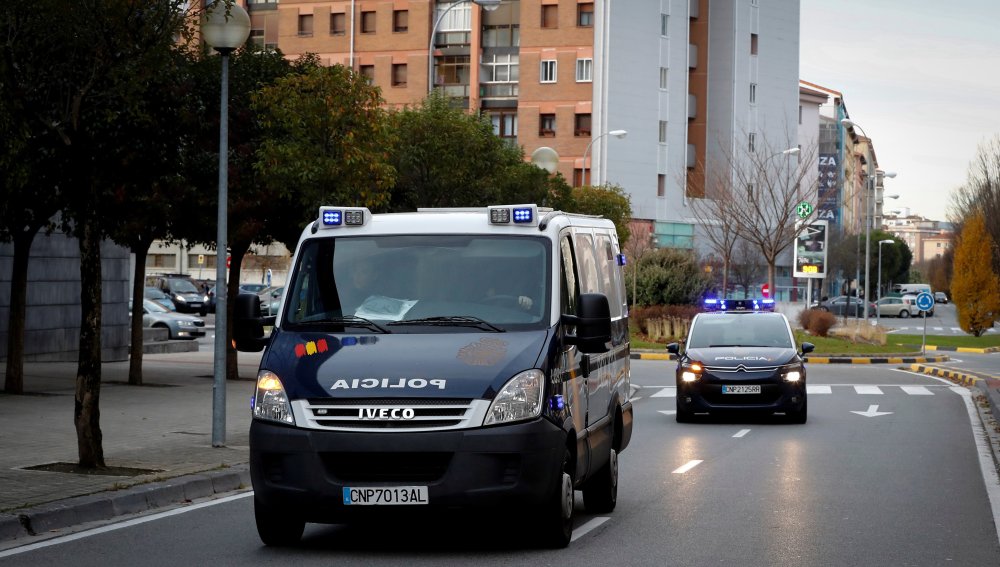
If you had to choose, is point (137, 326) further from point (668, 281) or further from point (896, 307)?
point (896, 307)

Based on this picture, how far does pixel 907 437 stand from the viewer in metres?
18.8

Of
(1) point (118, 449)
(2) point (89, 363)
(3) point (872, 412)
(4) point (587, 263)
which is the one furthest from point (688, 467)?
(3) point (872, 412)

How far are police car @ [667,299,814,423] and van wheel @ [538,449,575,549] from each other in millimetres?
11464

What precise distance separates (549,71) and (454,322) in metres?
69.6

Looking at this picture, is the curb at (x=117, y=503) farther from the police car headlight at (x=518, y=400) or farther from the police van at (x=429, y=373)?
the police car headlight at (x=518, y=400)

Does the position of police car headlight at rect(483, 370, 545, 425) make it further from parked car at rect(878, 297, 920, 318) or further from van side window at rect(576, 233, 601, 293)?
parked car at rect(878, 297, 920, 318)

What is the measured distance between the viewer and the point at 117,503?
10531 millimetres

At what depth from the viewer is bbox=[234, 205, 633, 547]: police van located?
8273mm

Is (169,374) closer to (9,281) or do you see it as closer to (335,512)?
(9,281)

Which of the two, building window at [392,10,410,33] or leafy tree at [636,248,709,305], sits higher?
building window at [392,10,410,33]

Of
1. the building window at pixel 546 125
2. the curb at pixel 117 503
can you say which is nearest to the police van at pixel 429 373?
the curb at pixel 117 503

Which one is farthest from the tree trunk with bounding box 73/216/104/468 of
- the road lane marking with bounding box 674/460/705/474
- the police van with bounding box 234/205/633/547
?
the road lane marking with bounding box 674/460/705/474

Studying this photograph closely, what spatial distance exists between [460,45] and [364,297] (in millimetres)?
73589

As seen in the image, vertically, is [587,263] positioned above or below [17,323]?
above
